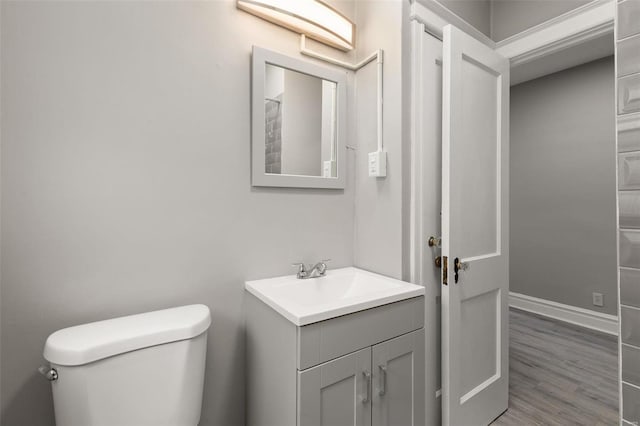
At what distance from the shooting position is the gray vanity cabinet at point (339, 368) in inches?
36.9

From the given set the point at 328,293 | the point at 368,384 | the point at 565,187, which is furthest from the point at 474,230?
the point at 565,187

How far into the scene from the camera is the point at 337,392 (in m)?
0.99

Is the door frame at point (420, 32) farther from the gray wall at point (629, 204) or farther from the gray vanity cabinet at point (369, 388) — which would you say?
the gray wall at point (629, 204)

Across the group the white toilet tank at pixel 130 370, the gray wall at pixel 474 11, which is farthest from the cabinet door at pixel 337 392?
the gray wall at pixel 474 11

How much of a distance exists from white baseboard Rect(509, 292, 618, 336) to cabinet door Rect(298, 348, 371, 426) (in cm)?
289

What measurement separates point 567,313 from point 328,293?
2.92 meters

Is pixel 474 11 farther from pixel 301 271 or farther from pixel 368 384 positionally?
pixel 368 384

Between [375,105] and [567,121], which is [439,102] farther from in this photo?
[567,121]

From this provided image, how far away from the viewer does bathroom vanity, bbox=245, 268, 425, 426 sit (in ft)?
3.08

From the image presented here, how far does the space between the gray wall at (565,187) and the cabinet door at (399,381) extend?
8.60ft

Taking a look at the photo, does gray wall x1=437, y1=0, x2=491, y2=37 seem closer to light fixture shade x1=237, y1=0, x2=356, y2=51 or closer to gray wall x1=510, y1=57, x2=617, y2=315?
Result: light fixture shade x1=237, y1=0, x2=356, y2=51

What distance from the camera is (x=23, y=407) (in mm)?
969

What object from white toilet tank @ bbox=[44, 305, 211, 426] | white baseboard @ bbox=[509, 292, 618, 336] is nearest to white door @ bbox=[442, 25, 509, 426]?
white toilet tank @ bbox=[44, 305, 211, 426]

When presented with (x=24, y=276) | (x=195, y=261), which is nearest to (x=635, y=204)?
(x=195, y=261)
